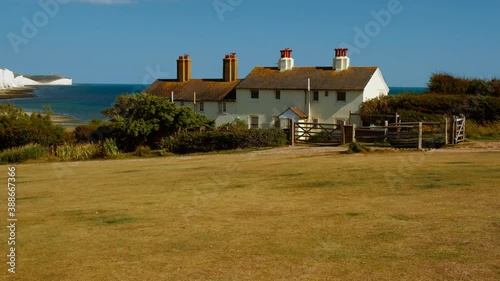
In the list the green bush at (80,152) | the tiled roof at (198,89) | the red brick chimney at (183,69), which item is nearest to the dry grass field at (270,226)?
the green bush at (80,152)

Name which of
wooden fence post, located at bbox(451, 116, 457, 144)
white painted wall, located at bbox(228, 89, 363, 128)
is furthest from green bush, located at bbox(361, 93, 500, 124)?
wooden fence post, located at bbox(451, 116, 457, 144)

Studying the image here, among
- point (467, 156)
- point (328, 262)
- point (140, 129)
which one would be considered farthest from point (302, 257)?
point (140, 129)

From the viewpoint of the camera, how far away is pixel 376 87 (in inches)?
2125

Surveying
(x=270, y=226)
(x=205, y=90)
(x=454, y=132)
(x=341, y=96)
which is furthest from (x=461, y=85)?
(x=270, y=226)

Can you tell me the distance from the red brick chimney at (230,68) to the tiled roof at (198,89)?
58 centimetres

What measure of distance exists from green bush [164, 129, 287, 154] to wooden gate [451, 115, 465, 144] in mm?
10446

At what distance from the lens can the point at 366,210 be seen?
13.6 meters

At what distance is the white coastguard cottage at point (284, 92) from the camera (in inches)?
2060

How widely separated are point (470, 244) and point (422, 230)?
47.7 inches

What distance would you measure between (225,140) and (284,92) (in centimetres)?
1864

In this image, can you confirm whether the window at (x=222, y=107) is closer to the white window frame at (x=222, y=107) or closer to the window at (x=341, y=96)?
the white window frame at (x=222, y=107)

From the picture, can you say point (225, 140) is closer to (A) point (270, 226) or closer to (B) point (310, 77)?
(B) point (310, 77)

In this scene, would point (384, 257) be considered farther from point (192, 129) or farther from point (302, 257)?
point (192, 129)

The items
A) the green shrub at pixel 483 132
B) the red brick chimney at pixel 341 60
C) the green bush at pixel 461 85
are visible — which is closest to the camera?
the green shrub at pixel 483 132
